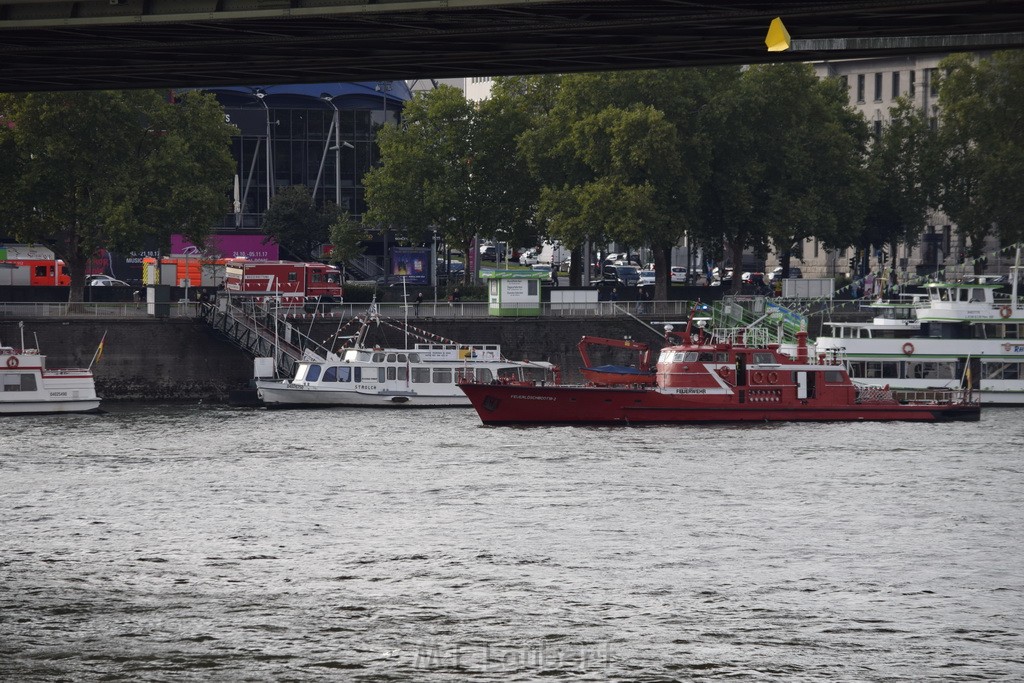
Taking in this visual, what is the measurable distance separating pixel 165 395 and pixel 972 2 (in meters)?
49.9

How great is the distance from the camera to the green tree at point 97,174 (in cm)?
8381

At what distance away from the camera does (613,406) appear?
229 feet

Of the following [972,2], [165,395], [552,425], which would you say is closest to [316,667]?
[972,2]

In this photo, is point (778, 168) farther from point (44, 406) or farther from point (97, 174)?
point (44, 406)

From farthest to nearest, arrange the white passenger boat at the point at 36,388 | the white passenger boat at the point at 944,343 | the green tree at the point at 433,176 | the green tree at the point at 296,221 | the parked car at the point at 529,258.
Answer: the parked car at the point at 529,258
the green tree at the point at 296,221
the green tree at the point at 433,176
the white passenger boat at the point at 944,343
the white passenger boat at the point at 36,388

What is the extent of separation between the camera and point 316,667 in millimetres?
31125

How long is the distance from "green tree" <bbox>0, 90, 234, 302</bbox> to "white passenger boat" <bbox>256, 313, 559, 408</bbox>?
45.0 ft

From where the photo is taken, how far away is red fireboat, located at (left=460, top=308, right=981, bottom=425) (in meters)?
69.4

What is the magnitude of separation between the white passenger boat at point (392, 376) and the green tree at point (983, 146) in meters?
34.8

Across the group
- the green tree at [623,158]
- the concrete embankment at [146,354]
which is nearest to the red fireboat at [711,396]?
the concrete embankment at [146,354]

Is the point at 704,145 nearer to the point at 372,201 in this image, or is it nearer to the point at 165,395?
the point at 372,201

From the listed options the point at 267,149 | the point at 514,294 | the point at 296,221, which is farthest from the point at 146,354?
the point at 267,149

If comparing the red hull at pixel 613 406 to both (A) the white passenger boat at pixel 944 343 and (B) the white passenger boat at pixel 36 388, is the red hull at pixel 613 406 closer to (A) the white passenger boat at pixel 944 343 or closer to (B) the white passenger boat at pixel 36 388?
(A) the white passenger boat at pixel 944 343

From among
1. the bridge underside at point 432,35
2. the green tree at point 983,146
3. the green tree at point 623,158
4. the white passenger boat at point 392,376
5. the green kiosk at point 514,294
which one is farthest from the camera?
the green tree at point 983,146
